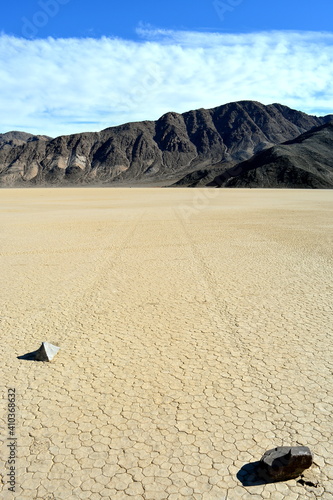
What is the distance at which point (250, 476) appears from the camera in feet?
11.1

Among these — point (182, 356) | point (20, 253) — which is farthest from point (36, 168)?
point (182, 356)

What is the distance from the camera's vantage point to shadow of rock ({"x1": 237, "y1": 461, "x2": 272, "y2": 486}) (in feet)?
10.9

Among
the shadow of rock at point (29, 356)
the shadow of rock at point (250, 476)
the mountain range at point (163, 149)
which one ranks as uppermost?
the mountain range at point (163, 149)

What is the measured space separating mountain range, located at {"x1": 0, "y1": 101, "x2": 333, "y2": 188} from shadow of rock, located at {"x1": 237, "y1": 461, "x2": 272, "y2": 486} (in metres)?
103

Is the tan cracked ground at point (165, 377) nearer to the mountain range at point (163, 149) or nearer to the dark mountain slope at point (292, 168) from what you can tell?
the dark mountain slope at point (292, 168)

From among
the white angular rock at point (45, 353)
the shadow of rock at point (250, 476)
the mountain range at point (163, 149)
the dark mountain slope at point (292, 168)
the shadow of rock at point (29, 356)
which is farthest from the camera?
the mountain range at point (163, 149)

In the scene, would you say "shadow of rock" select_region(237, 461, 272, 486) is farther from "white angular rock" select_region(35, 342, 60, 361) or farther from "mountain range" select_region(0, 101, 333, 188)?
"mountain range" select_region(0, 101, 333, 188)

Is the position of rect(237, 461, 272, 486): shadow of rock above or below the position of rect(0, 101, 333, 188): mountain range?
below

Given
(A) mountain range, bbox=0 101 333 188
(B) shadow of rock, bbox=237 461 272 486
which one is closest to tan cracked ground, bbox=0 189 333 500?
(B) shadow of rock, bbox=237 461 272 486

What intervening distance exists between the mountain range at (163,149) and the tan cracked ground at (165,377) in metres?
97.7

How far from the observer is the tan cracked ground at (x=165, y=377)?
3.42 meters

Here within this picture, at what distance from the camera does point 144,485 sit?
3.29 meters

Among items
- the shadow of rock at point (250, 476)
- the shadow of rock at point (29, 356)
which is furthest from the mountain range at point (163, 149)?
the shadow of rock at point (250, 476)

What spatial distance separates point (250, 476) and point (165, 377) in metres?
1.81
